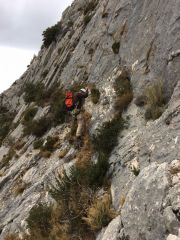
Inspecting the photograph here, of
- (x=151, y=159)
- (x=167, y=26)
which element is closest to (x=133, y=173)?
(x=151, y=159)

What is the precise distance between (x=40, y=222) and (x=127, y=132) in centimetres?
409

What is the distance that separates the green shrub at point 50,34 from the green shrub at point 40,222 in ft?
71.7

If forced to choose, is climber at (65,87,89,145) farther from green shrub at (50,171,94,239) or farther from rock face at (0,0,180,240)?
green shrub at (50,171,94,239)

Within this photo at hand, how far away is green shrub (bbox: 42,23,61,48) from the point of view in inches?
1239

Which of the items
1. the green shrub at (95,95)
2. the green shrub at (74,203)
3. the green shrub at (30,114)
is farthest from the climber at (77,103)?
the green shrub at (30,114)

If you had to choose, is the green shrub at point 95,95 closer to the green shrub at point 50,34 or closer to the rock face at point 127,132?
the rock face at point 127,132

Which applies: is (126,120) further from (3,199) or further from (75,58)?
(75,58)

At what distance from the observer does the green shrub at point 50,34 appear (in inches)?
1239

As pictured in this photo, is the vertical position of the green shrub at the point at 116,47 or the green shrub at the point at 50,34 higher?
the green shrub at the point at 50,34

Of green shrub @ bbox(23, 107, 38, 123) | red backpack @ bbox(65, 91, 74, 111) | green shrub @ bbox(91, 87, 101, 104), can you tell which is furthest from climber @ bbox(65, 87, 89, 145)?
green shrub @ bbox(23, 107, 38, 123)

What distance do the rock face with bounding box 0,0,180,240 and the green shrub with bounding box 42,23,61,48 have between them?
4826 millimetres

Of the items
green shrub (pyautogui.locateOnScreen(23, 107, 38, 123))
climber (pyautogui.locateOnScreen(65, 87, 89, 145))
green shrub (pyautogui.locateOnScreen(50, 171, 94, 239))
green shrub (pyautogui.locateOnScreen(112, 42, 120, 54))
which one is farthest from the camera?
green shrub (pyautogui.locateOnScreen(23, 107, 38, 123))

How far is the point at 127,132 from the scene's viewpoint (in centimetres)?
1284

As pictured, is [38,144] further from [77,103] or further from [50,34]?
A: [50,34]
